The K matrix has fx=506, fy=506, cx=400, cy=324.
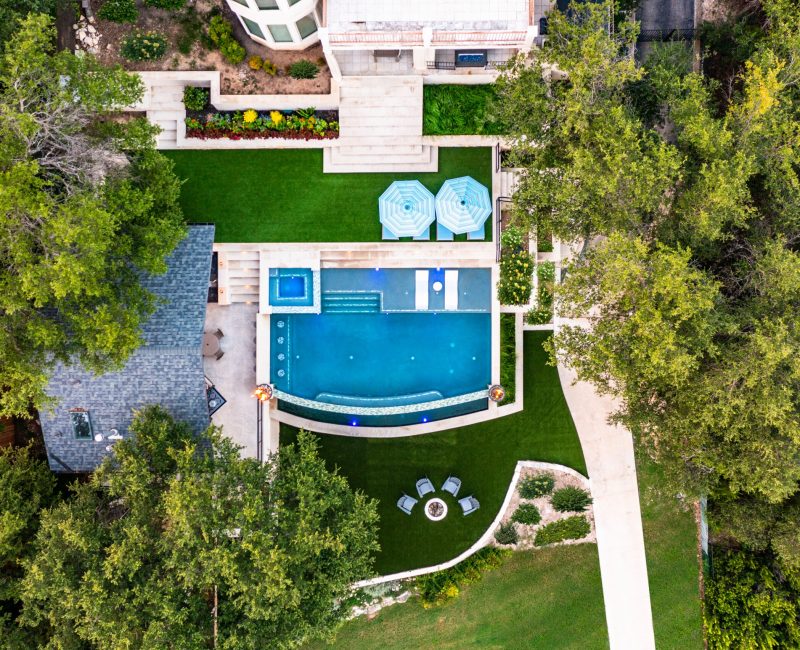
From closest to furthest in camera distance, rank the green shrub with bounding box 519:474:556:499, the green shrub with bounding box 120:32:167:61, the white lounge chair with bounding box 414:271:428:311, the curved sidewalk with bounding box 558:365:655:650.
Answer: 1. the green shrub with bounding box 120:32:167:61
2. the white lounge chair with bounding box 414:271:428:311
3. the green shrub with bounding box 519:474:556:499
4. the curved sidewalk with bounding box 558:365:655:650

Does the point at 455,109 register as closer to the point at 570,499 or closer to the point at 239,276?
the point at 239,276

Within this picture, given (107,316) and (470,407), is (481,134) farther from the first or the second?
(107,316)

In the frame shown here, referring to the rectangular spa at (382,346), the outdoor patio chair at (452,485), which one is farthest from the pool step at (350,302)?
the outdoor patio chair at (452,485)

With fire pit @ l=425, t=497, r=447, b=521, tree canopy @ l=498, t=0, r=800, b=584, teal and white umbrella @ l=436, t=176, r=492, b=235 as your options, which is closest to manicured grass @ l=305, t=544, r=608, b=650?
fire pit @ l=425, t=497, r=447, b=521

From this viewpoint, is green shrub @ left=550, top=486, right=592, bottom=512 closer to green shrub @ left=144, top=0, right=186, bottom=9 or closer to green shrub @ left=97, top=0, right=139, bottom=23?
green shrub @ left=144, top=0, right=186, bottom=9

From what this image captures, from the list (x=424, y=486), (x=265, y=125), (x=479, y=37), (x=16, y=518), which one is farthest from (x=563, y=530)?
(x=265, y=125)

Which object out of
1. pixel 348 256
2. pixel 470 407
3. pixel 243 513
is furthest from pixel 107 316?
pixel 470 407
